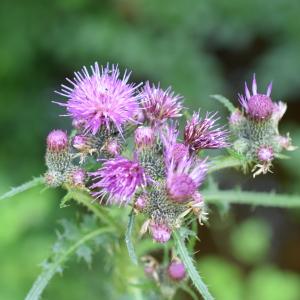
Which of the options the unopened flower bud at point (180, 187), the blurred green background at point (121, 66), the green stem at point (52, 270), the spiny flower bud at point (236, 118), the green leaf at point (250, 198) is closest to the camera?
the unopened flower bud at point (180, 187)

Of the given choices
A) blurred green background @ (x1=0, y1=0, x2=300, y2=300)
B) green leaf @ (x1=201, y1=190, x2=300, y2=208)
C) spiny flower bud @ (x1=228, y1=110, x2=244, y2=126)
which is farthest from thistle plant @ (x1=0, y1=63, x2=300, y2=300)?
blurred green background @ (x1=0, y1=0, x2=300, y2=300)

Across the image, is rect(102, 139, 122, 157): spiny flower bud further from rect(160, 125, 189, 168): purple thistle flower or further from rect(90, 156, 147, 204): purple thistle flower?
rect(160, 125, 189, 168): purple thistle flower

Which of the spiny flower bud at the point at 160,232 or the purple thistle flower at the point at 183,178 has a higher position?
the purple thistle flower at the point at 183,178

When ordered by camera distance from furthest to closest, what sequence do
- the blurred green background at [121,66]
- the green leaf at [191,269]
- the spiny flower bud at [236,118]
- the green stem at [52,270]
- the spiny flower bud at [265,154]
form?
the blurred green background at [121,66] < the spiny flower bud at [236,118] < the spiny flower bud at [265,154] < the green stem at [52,270] < the green leaf at [191,269]

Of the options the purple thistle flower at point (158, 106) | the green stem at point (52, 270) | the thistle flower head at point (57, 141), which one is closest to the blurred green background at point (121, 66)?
the green stem at point (52, 270)

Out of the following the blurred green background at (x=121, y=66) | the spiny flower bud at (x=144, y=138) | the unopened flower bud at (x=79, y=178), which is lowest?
the unopened flower bud at (x=79, y=178)

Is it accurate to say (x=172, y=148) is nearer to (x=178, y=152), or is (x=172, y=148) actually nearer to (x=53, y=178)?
(x=178, y=152)

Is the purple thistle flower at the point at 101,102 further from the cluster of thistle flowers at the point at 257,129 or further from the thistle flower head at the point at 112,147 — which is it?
the cluster of thistle flowers at the point at 257,129
